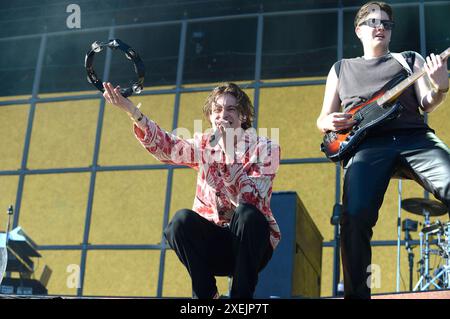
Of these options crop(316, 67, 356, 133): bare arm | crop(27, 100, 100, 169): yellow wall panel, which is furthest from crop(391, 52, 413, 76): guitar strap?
crop(27, 100, 100, 169): yellow wall panel

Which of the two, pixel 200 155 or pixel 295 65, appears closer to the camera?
pixel 200 155

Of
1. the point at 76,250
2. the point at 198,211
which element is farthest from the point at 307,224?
the point at 76,250

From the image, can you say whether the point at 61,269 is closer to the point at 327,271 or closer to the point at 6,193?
the point at 6,193

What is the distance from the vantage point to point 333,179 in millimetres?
7941

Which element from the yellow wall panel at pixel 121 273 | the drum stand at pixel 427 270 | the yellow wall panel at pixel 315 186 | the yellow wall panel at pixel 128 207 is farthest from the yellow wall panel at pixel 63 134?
the drum stand at pixel 427 270

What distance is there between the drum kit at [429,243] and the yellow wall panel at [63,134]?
3789 mm

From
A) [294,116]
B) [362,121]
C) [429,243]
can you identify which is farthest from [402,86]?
[294,116]

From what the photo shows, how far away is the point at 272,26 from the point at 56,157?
300 centimetres

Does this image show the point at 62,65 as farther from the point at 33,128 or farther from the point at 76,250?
the point at 76,250

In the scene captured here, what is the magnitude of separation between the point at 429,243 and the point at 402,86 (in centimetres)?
451

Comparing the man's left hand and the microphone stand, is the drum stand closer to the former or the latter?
the microphone stand

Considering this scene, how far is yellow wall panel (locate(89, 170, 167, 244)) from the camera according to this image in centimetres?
830

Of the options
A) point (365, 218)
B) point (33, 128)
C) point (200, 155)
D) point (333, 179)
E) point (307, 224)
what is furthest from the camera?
point (33, 128)

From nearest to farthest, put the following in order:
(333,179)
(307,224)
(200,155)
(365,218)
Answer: (365,218)
(200,155)
(307,224)
(333,179)
